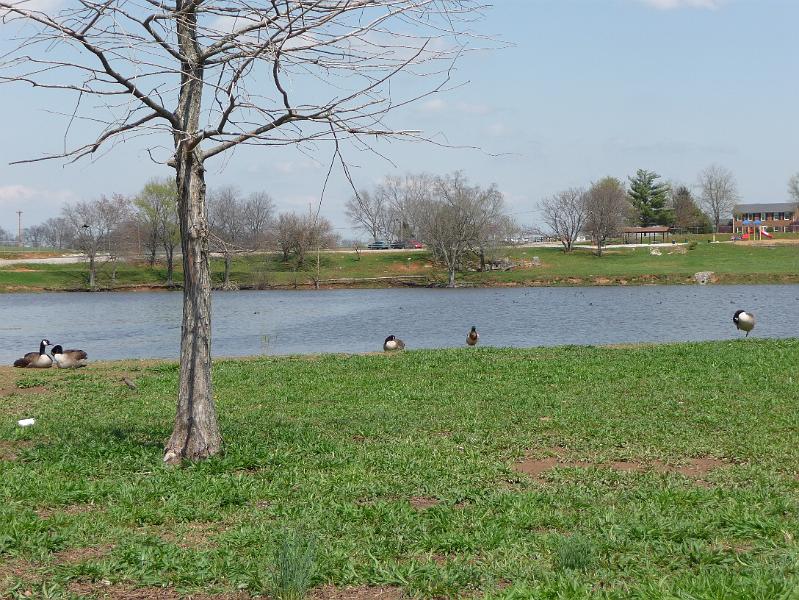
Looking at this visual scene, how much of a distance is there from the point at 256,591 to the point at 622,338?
24.7 meters

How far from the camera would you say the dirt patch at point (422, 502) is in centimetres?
688

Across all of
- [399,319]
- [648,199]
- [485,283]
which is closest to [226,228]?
[399,319]

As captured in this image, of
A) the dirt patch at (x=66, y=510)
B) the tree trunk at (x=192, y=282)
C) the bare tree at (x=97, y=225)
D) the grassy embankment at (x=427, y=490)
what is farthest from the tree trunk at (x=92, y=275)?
the dirt patch at (x=66, y=510)

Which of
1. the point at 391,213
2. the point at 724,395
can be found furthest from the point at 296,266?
the point at 724,395

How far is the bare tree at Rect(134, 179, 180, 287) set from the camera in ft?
255

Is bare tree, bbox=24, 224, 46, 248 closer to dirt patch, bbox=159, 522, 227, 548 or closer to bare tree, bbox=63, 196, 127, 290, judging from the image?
bare tree, bbox=63, 196, 127, 290

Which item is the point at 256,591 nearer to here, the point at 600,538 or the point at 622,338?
the point at 600,538

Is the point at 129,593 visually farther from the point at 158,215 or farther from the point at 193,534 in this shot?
the point at 158,215

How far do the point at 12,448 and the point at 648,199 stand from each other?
118m

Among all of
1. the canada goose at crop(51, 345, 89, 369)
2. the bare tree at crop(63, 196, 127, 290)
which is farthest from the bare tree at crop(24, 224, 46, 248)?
the canada goose at crop(51, 345, 89, 369)

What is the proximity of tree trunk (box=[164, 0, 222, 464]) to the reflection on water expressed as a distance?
18315 mm

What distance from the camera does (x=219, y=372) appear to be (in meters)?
16.4

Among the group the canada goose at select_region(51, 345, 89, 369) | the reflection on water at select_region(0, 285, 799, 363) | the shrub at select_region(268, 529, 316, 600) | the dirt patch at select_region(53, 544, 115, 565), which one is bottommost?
the reflection on water at select_region(0, 285, 799, 363)

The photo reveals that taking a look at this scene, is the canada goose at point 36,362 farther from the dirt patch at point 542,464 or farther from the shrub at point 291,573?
the shrub at point 291,573
